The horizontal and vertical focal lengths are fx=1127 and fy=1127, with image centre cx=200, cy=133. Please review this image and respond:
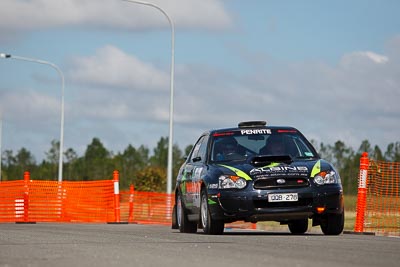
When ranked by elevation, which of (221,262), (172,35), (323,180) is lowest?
(221,262)

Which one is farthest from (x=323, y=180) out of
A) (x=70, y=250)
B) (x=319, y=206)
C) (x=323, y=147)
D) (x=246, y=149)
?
(x=323, y=147)

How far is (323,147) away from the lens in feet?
614

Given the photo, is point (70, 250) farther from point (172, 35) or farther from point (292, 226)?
point (172, 35)

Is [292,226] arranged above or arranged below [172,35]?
below

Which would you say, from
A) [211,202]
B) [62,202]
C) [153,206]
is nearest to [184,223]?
[211,202]

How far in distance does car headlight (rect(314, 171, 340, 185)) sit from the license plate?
41 cm

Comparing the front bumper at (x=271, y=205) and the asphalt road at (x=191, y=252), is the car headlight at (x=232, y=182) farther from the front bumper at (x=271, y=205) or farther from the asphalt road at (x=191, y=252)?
the asphalt road at (x=191, y=252)

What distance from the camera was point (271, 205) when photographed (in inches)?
650

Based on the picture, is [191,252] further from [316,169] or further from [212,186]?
[316,169]

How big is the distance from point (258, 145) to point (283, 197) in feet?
5.57

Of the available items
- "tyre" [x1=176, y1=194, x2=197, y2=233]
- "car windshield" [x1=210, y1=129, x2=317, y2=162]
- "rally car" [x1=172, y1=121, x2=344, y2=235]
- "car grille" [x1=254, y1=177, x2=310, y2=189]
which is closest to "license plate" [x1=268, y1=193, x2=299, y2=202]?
"rally car" [x1=172, y1=121, x2=344, y2=235]

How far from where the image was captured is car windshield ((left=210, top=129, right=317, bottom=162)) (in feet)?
58.2

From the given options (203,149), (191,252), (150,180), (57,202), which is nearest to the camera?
(191,252)

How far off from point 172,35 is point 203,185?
21989mm
